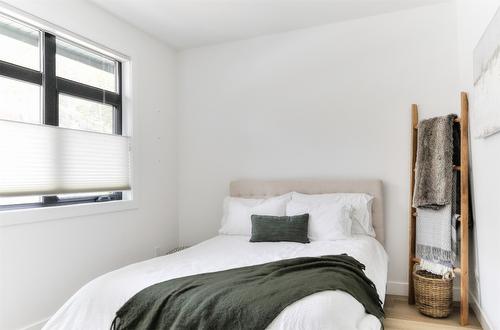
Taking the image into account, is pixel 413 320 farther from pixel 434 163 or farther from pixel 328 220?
pixel 434 163

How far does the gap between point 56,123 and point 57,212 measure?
71cm

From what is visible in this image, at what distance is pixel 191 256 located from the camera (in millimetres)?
2412

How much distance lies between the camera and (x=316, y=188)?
336cm

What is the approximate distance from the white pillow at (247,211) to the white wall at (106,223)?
86 centimetres

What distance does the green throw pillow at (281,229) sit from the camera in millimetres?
2846

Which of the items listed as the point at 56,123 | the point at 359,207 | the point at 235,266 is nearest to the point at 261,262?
the point at 235,266

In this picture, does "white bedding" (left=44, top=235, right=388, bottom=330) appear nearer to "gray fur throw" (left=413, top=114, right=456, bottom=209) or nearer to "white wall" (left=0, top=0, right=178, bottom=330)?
"gray fur throw" (left=413, top=114, right=456, bottom=209)

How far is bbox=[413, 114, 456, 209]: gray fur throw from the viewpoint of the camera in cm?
272

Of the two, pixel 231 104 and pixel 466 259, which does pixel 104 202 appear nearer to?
pixel 231 104

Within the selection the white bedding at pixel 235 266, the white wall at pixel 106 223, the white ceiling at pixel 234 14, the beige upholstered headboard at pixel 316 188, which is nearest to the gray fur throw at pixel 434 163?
the beige upholstered headboard at pixel 316 188

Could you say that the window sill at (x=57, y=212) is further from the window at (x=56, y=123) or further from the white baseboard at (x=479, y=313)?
the white baseboard at (x=479, y=313)

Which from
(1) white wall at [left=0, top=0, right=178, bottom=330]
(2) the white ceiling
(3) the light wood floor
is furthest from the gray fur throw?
(1) white wall at [left=0, top=0, right=178, bottom=330]

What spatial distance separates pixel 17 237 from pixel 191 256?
1.20 m

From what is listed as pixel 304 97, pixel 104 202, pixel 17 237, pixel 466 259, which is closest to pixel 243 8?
pixel 304 97
